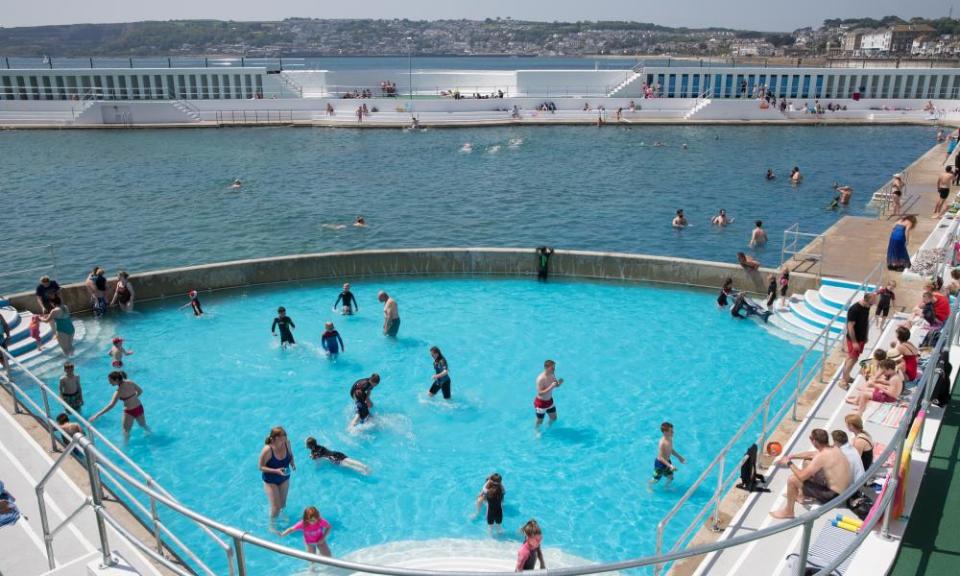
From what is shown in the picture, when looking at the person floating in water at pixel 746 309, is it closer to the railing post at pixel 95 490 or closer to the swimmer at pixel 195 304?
the swimmer at pixel 195 304

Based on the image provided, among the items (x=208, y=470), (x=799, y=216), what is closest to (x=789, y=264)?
(x=799, y=216)

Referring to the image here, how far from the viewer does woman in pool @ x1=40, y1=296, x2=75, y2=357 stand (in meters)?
16.7

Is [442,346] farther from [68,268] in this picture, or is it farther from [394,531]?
[68,268]

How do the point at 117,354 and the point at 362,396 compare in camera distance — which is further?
the point at 117,354

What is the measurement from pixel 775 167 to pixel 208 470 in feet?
120

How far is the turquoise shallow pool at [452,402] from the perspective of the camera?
11.7m

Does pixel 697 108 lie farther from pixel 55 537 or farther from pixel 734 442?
pixel 55 537

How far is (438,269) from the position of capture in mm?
23078

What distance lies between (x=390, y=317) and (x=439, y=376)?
12.3 feet

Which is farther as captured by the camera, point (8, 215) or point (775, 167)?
point (775, 167)

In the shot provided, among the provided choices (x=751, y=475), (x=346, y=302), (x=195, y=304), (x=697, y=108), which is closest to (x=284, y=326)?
(x=346, y=302)

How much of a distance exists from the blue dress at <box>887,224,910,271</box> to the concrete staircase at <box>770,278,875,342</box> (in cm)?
94

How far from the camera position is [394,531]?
1127cm

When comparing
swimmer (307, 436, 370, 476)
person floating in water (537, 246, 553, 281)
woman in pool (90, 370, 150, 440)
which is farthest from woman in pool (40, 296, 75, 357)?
person floating in water (537, 246, 553, 281)
